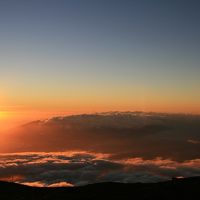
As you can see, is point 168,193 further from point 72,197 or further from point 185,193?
point 72,197

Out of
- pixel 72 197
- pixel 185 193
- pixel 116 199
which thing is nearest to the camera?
pixel 185 193

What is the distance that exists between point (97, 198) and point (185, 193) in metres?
46.0

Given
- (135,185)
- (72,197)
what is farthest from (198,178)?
(72,197)

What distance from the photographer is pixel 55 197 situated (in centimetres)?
19238

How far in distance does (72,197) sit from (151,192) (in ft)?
144

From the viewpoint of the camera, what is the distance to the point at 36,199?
19888cm

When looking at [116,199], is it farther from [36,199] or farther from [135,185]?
[36,199]

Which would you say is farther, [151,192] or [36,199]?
[36,199]

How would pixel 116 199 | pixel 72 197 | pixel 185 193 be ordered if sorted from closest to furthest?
pixel 185 193 < pixel 116 199 < pixel 72 197

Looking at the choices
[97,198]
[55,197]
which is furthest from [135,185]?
[55,197]

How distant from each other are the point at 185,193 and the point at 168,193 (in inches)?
376

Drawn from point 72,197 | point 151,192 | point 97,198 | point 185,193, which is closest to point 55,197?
point 72,197

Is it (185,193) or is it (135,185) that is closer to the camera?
(185,193)

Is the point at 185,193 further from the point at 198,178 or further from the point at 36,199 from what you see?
the point at 36,199
